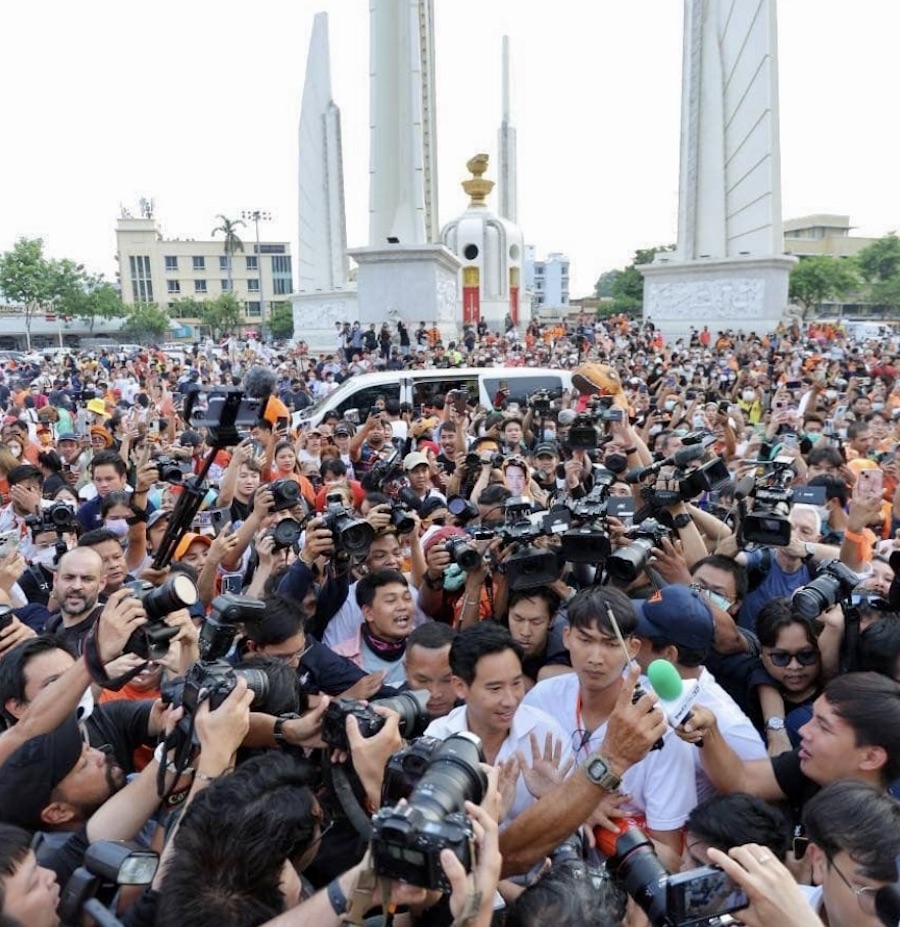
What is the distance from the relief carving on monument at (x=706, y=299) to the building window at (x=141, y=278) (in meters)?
65.9

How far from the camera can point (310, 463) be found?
7258 millimetres

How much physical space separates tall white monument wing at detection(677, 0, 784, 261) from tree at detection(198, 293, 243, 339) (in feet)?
163

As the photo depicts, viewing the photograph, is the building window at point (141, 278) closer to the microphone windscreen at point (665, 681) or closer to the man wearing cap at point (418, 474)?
the man wearing cap at point (418, 474)

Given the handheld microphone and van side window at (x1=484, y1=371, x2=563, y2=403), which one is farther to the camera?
van side window at (x1=484, y1=371, x2=563, y2=403)

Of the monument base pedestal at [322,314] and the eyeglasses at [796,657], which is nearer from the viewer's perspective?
the eyeglasses at [796,657]

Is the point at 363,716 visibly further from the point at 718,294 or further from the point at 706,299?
the point at 706,299

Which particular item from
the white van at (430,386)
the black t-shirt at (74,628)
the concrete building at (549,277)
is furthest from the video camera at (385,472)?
the concrete building at (549,277)

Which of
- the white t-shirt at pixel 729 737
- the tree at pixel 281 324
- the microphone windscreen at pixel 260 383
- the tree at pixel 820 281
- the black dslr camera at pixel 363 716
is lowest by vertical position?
the white t-shirt at pixel 729 737

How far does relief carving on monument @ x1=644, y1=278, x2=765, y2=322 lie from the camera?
23.1 meters

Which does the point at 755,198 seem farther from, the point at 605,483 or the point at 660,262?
the point at 605,483

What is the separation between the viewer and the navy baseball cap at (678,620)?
2688mm

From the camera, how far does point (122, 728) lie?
2.72 m

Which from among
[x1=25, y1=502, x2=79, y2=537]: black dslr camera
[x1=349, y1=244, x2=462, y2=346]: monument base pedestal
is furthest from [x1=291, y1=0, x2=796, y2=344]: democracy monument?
[x1=25, y1=502, x2=79, y2=537]: black dslr camera

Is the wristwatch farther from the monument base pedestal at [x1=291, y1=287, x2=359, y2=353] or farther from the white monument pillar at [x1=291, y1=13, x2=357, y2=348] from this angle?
the white monument pillar at [x1=291, y1=13, x2=357, y2=348]
